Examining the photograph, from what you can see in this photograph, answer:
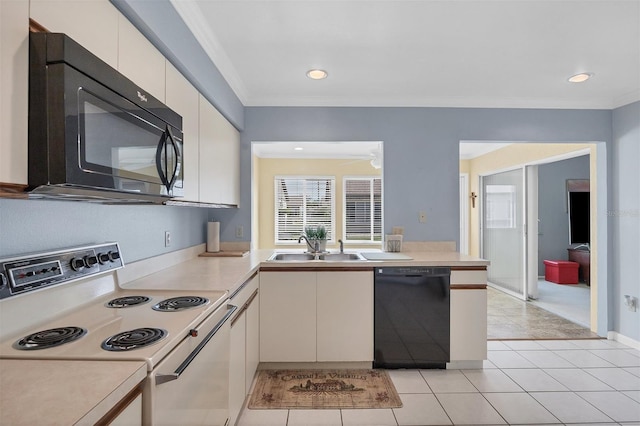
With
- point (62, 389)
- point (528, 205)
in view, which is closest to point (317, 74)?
point (62, 389)

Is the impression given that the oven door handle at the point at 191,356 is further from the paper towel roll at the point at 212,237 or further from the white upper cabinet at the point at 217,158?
the paper towel roll at the point at 212,237

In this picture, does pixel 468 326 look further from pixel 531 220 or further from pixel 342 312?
pixel 531 220

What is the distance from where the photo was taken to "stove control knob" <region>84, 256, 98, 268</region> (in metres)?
1.46

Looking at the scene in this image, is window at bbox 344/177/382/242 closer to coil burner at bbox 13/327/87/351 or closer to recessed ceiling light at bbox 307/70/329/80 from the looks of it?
recessed ceiling light at bbox 307/70/329/80

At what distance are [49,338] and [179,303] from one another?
18.1 inches

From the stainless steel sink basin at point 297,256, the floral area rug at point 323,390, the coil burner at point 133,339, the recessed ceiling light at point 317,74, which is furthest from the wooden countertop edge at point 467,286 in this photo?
the coil burner at point 133,339

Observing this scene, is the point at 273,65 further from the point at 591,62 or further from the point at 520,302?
the point at 520,302

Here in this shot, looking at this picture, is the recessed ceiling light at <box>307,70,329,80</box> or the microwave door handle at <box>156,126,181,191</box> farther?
the recessed ceiling light at <box>307,70,329,80</box>

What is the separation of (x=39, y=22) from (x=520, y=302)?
5611 millimetres

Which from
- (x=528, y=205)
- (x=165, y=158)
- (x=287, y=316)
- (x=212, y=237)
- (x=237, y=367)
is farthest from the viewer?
(x=528, y=205)

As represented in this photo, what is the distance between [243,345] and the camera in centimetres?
210

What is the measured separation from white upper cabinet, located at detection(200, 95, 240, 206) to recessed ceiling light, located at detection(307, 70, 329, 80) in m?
0.79

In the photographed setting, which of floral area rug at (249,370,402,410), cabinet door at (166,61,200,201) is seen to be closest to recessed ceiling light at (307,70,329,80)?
cabinet door at (166,61,200,201)

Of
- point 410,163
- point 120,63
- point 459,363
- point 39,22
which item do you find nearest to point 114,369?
point 39,22
